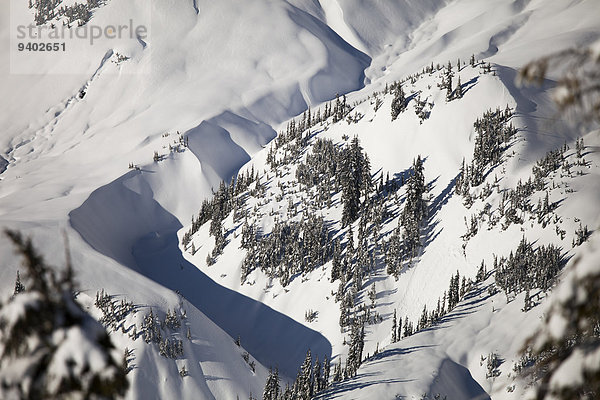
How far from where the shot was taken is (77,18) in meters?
153

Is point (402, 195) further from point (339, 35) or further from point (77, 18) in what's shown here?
point (77, 18)

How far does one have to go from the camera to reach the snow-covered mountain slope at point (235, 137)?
5156 centimetres

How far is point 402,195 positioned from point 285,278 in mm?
19315

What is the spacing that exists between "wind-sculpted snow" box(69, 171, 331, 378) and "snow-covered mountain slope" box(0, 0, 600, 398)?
258mm

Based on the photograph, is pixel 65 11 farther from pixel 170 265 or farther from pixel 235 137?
pixel 170 265

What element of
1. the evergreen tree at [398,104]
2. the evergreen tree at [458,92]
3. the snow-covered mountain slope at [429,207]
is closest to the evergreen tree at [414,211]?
the snow-covered mountain slope at [429,207]

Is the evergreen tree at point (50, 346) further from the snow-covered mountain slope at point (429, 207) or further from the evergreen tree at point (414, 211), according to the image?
the evergreen tree at point (414, 211)

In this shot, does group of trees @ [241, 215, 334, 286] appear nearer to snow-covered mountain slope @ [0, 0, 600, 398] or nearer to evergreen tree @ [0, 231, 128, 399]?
snow-covered mountain slope @ [0, 0, 600, 398]

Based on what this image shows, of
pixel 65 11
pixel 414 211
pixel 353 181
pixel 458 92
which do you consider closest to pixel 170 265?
pixel 353 181

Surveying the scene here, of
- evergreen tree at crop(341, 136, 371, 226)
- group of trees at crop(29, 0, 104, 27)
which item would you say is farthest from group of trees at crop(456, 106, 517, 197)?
group of trees at crop(29, 0, 104, 27)

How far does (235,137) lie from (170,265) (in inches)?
1647

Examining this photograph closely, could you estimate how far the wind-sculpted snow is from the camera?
54.1 metres

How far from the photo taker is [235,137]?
104 m

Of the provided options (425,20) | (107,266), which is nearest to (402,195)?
(107,266)
